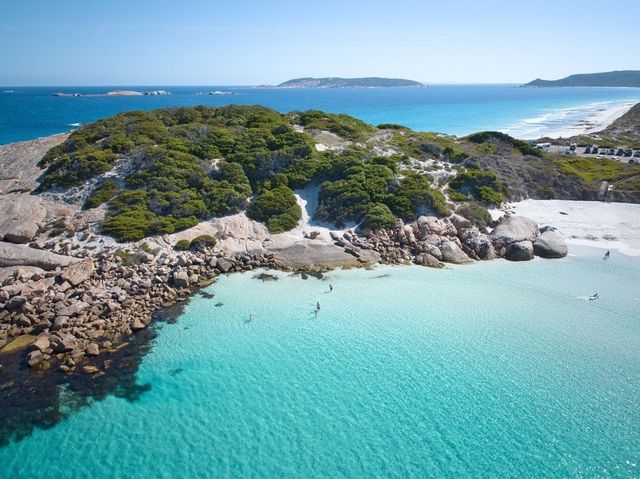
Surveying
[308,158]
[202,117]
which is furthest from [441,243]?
[202,117]

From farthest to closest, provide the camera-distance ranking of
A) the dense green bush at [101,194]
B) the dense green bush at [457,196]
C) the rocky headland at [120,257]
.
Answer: the dense green bush at [457,196]
the dense green bush at [101,194]
the rocky headland at [120,257]

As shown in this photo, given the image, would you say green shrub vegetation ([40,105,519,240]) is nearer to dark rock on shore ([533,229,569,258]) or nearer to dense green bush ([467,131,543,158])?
dark rock on shore ([533,229,569,258])

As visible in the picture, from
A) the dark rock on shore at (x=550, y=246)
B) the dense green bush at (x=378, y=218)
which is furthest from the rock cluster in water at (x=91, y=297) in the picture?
the dark rock on shore at (x=550, y=246)

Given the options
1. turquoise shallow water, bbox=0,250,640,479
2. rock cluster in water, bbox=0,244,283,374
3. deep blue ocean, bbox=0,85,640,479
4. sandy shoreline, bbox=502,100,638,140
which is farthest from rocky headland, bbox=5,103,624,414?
sandy shoreline, bbox=502,100,638,140

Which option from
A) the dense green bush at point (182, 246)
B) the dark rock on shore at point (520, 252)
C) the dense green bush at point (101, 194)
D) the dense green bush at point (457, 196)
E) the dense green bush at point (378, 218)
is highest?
the dense green bush at point (101, 194)

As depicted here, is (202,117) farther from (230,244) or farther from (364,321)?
(364,321)

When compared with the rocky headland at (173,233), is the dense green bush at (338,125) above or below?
above

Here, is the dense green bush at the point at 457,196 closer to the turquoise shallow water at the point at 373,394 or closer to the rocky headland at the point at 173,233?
the rocky headland at the point at 173,233
